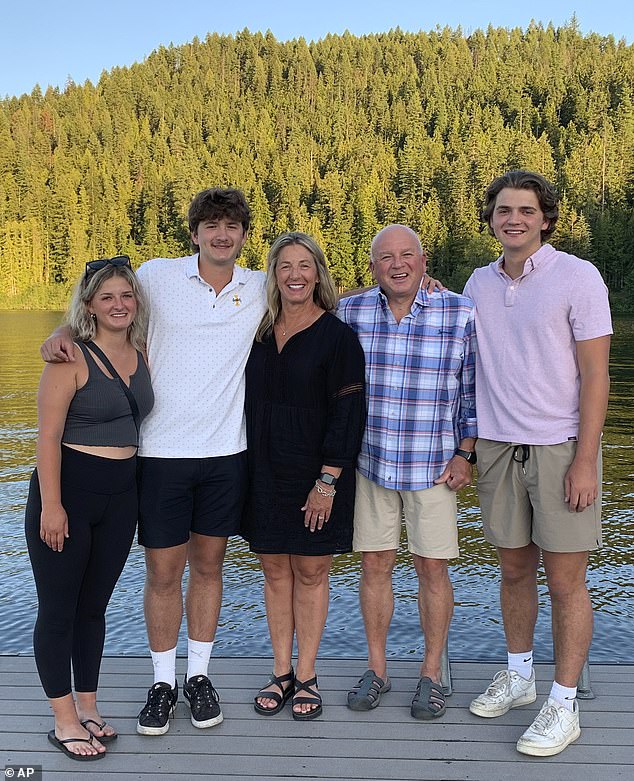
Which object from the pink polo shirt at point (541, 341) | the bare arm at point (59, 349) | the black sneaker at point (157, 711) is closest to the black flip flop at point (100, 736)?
the black sneaker at point (157, 711)

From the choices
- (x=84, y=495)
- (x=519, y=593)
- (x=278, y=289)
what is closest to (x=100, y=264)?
(x=278, y=289)

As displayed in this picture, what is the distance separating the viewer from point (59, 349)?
301 centimetres

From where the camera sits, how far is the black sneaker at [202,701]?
330cm

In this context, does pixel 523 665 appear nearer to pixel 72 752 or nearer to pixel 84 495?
pixel 72 752

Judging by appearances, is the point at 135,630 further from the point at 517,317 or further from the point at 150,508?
the point at 517,317

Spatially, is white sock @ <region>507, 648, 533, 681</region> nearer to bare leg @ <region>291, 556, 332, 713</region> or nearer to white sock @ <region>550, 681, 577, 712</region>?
white sock @ <region>550, 681, 577, 712</region>

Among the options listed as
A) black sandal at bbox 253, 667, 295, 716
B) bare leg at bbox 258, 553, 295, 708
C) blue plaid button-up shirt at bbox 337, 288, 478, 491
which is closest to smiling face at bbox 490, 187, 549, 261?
blue plaid button-up shirt at bbox 337, 288, 478, 491

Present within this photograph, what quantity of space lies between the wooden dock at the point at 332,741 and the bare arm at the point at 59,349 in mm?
1423

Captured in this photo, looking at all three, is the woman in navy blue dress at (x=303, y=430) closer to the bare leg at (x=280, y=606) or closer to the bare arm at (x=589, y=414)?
the bare leg at (x=280, y=606)

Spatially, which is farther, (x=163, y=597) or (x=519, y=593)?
(x=519, y=593)

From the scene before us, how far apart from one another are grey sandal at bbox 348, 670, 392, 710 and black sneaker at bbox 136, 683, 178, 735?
71 centimetres

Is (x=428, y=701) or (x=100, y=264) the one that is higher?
(x=100, y=264)

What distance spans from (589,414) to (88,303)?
74.0 inches

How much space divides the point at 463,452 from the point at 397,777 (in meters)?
1.25
